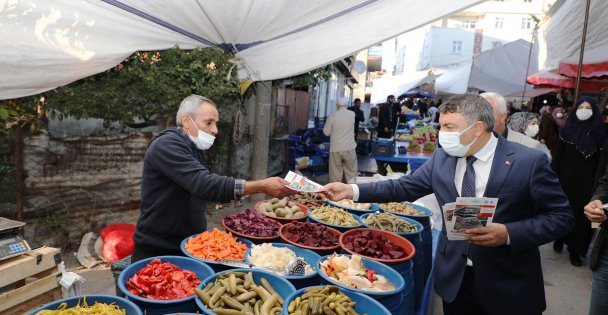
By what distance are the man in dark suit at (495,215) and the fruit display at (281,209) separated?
1.45 m

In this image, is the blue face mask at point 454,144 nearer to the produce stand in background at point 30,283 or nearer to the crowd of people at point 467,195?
the crowd of people at point 467,195

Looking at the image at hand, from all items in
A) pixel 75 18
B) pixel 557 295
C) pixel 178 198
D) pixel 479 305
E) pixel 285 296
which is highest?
pixel 75 18

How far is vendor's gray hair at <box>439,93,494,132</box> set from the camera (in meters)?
2.53

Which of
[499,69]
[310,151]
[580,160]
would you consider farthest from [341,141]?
[499,69]

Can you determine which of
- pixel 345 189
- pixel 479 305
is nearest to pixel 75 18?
pixel 345 189

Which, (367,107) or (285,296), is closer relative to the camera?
(285,296)

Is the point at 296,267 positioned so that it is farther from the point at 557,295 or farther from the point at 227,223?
the point at 557,295

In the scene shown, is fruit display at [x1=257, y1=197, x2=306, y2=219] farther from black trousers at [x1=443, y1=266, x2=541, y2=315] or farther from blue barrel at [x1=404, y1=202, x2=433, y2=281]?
black trousers at [x1=443, y1=266, x2=541, y2=315]

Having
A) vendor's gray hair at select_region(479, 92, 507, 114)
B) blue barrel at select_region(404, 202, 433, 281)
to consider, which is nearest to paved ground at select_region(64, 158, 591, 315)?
blue barrel at select_region(404, 202, 433, 281)

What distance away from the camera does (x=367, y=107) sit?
1083 inches

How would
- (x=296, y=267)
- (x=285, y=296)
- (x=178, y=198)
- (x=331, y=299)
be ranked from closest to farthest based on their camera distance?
(x=331, y=299) < (x=285, y=296) < (x=296, y=267) < (x=178, y=198)

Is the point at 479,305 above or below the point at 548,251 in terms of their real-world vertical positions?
above

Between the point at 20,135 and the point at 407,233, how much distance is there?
5343mm

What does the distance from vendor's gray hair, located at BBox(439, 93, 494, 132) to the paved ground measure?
3.14 m
